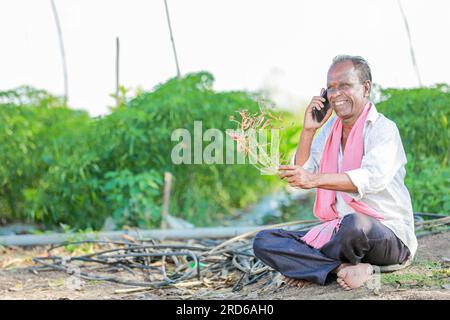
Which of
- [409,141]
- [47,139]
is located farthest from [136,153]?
[409,141]

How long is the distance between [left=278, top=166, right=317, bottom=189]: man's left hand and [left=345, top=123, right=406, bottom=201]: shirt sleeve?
174 millimetres

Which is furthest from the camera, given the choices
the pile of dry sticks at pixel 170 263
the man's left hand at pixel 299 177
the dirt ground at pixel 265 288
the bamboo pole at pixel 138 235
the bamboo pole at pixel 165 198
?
the bamboo pole at pixel 165 198

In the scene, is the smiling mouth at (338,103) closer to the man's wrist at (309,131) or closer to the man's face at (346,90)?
the man's face at (346,90)

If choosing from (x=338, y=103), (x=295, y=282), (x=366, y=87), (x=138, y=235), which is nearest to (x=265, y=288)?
(x=295, y=282)

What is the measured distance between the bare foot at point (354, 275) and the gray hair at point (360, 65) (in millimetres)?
906

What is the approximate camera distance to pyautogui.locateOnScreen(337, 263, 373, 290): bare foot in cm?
329

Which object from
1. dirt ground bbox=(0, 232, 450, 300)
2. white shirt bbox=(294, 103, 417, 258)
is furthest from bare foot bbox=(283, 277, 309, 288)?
white shirt bbox=(294, 103, 417, 258)

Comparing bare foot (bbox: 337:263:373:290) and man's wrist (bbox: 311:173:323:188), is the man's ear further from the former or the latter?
bare foot (bbox: 337:263:373:290)

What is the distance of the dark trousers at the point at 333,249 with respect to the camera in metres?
3.29

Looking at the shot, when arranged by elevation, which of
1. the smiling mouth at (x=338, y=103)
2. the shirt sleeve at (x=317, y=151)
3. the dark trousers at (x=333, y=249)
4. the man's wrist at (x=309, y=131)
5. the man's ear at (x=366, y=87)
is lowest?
the dark trousers at (x=333, y=249)

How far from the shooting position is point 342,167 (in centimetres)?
343

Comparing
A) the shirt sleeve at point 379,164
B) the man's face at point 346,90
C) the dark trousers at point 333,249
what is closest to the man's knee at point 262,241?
the dark trousers at point 333,249

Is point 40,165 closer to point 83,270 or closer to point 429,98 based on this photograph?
point 83,270
